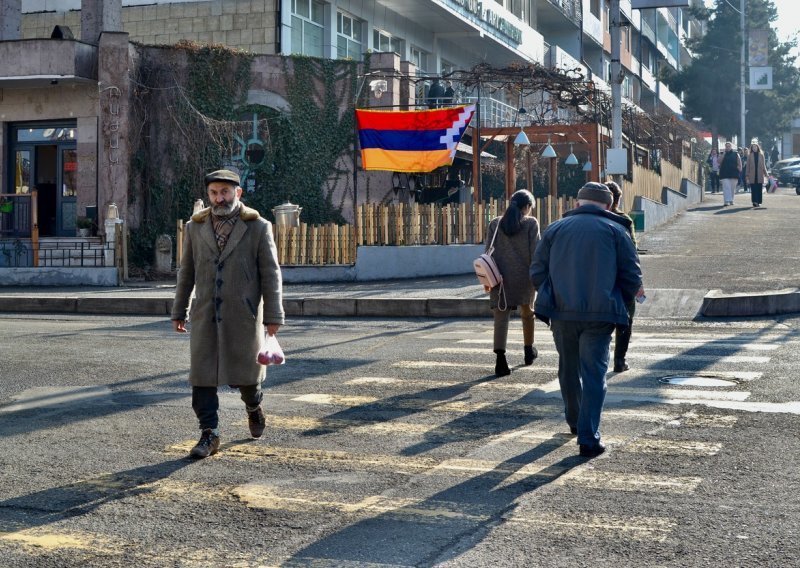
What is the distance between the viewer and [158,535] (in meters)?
5.21

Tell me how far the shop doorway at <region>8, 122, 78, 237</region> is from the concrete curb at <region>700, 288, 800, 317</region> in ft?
53.0

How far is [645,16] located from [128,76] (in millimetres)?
51295

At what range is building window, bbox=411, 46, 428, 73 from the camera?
120 ft

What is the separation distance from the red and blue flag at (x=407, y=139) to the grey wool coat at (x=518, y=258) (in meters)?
11.3

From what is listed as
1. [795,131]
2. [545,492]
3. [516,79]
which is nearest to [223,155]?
[516,79]

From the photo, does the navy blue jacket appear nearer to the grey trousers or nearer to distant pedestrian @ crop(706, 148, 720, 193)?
the grey trousers

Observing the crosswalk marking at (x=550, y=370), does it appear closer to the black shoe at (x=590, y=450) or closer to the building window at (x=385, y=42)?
the black shoe at (x=590, y=450)

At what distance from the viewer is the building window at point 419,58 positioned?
3644cm

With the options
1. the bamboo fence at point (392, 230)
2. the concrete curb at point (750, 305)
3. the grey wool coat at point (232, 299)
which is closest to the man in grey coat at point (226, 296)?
the grey wool coat at point (232, 299)

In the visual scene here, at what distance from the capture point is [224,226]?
7066 millimetres

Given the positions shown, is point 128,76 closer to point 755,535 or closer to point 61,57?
point 61,57

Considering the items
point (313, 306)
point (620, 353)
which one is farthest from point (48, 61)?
point (620, 353)

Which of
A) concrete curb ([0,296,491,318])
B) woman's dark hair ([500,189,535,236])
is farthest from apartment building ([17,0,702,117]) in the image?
woman's dark hair ([500,189,535,236])

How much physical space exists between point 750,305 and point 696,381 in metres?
6.18
